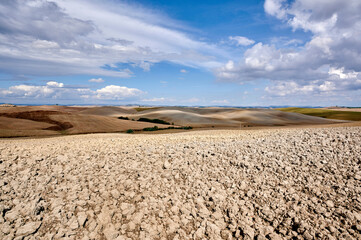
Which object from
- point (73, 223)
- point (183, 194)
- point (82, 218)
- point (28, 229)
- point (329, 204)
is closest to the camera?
point (28, 229)

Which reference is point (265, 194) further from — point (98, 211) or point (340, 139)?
point (340, 139)

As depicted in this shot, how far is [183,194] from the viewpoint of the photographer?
753 cm

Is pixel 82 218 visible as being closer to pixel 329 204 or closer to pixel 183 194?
pixel 183 194

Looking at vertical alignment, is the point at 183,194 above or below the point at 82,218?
above

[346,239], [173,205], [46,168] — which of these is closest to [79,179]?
[46,168]

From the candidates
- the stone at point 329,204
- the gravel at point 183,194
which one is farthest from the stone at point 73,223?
the stone at point 329,204

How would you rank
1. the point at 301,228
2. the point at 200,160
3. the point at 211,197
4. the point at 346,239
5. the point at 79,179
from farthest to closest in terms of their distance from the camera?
the point at 200,160
the point at 79,179
the point at 211,197
the point at 301,228
the point at 346,239

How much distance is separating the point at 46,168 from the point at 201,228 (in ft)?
21.1

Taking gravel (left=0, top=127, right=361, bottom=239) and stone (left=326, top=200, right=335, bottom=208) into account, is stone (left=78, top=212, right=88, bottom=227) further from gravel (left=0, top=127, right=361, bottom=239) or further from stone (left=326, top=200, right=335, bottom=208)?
stone (left=326, top=200, right=335, bottom=208)

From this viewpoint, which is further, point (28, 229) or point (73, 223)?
point (73, 223)

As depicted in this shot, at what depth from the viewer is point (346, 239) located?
5.53 m

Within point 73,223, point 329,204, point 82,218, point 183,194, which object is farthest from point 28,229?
point 329,204

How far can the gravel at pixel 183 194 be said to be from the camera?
6078mm

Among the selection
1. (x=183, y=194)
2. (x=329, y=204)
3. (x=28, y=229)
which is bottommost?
(x=28, y=229)
